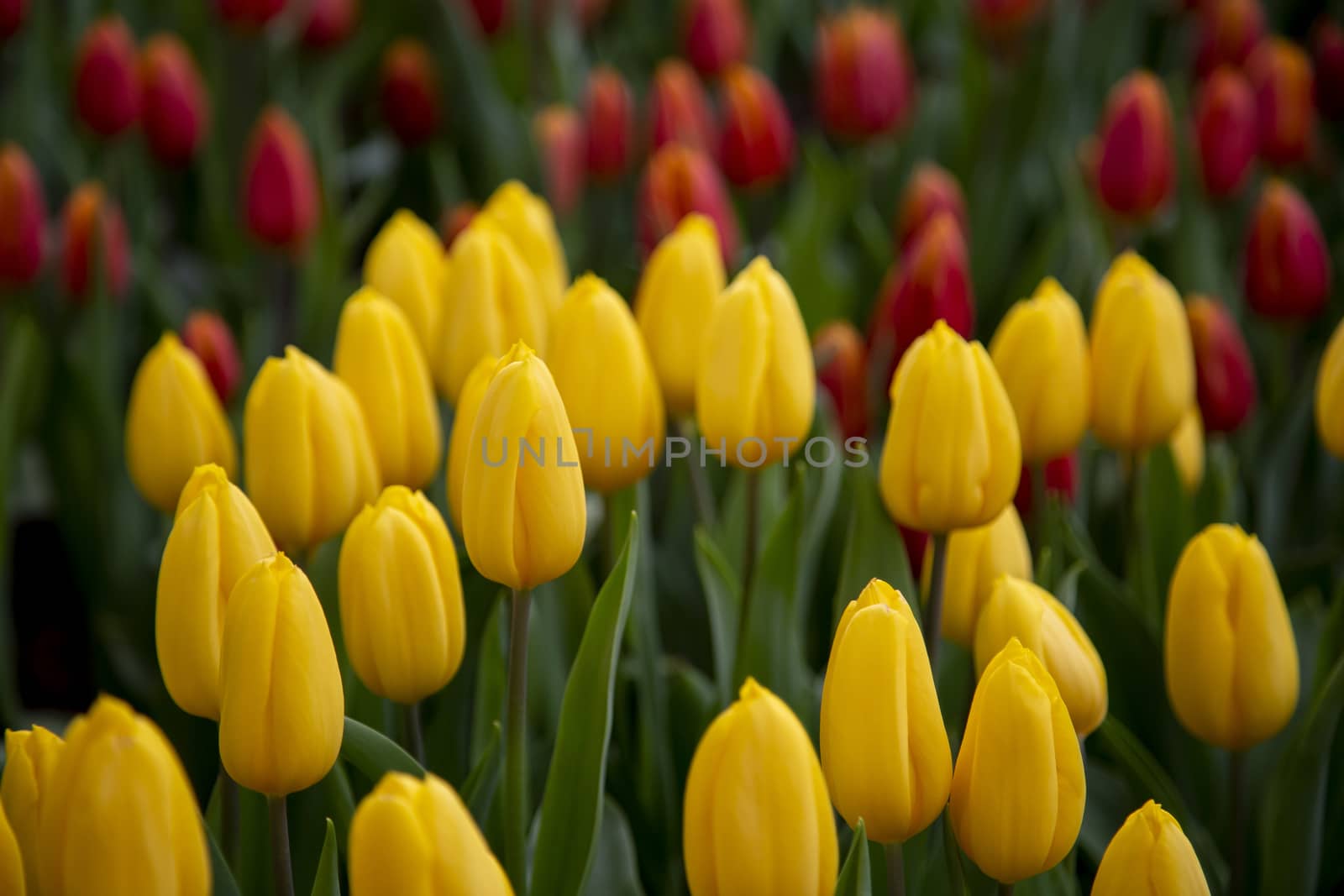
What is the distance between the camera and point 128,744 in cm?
41

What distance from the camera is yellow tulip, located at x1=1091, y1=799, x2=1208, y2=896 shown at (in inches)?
19.4

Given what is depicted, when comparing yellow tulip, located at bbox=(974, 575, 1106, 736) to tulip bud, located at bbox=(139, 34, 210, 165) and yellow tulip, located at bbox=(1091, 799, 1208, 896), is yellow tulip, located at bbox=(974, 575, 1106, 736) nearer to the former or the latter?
yellow tulip, located at bbox=(1091, 799, 1208, 896)

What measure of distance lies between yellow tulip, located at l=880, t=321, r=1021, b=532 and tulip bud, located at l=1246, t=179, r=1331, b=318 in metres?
0.53

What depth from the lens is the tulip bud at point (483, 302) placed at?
2.40ft

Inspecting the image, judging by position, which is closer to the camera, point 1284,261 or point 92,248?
point 1284,261

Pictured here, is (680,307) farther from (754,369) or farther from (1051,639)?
(1051,639)

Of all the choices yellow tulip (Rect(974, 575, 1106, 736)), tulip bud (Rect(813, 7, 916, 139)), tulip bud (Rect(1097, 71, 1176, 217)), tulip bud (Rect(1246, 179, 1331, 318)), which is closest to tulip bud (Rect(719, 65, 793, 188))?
tulip bud (Rect(813, 7, 916, 139))

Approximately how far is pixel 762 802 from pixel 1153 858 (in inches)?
6.0

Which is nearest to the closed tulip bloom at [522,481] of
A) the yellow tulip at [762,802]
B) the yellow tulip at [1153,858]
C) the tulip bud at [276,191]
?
the yellow tulip at [762,802]

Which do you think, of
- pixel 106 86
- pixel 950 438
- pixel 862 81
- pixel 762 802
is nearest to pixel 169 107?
pixel 106 86

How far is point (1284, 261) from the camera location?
1026 millimetres

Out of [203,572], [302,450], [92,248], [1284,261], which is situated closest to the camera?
[203,572]

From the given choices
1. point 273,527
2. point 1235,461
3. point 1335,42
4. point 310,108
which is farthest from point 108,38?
point 1335,42

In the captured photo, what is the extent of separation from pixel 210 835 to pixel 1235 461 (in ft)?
2.36
